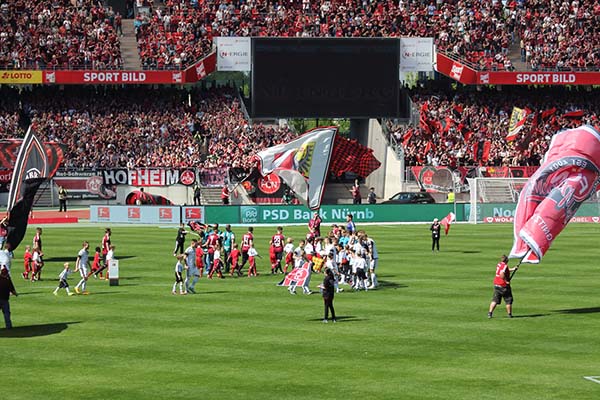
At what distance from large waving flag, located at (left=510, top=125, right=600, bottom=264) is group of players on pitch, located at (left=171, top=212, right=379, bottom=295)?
5.89m

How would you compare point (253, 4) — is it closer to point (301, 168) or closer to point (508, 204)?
point (508, 204)

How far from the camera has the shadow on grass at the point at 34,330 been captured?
1172 inches

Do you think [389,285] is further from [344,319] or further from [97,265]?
[97,265]

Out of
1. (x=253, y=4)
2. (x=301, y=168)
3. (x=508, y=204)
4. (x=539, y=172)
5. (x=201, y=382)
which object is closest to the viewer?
(x=201, y=382)

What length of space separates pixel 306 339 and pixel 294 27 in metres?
58.7

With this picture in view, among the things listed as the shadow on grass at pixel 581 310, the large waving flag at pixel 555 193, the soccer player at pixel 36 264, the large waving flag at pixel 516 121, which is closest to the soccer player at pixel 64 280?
the soccer player at pixel 36 264

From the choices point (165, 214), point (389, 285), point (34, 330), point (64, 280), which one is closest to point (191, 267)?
point (64, 280)

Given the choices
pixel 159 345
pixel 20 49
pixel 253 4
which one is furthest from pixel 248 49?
pixel 159 345

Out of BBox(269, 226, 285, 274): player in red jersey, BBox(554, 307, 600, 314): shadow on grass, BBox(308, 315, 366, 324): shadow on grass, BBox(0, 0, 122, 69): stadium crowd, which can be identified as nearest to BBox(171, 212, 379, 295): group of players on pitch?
BBox(269, 226, 285, 274): player in red jersey

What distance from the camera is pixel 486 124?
3359 inches

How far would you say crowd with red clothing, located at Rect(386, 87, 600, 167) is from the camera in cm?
8156

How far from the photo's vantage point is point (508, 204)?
7038 cm

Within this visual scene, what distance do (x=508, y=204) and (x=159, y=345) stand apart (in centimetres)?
4572

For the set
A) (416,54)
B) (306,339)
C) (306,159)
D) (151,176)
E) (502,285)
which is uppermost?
(416,54)
